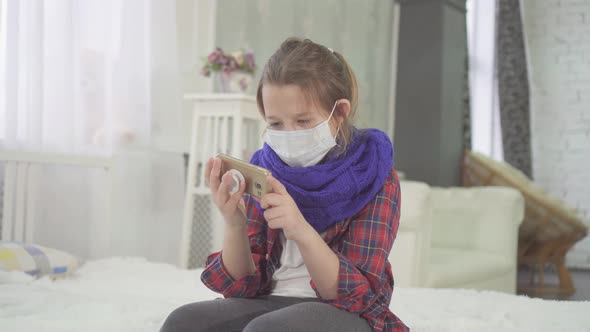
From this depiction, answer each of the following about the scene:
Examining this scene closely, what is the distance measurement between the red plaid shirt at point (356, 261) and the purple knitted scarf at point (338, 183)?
2 cm

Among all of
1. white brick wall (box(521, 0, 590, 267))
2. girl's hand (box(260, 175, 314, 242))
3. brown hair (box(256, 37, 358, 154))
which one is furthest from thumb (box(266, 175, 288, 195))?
white brick wall (box(521, 0, 590, 267))

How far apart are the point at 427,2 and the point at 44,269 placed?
3.17 meters

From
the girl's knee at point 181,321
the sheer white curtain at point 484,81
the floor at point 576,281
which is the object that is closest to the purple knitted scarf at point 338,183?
the girl's knee at point 181,321

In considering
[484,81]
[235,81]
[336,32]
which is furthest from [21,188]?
[484,81]

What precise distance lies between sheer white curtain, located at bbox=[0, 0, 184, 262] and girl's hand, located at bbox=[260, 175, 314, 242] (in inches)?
62.9

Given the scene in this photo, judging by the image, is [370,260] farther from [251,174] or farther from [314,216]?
[251,174]

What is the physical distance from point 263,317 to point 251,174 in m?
0.22

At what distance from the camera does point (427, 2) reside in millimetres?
4273

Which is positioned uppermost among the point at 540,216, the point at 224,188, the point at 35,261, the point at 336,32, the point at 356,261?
the point at 336,32

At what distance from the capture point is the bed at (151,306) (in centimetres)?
143

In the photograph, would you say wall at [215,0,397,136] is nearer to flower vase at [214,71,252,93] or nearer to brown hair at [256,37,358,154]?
flower vase at [214,71,252,93]

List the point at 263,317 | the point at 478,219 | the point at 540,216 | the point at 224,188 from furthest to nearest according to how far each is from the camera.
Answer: the point at 540,216 < the point at 478,219 < the point at 224,188 < the point at 263,317

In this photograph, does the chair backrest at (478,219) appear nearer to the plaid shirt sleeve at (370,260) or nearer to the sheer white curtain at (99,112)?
the sheer white curtain at (99,112)

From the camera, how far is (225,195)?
1081mm
